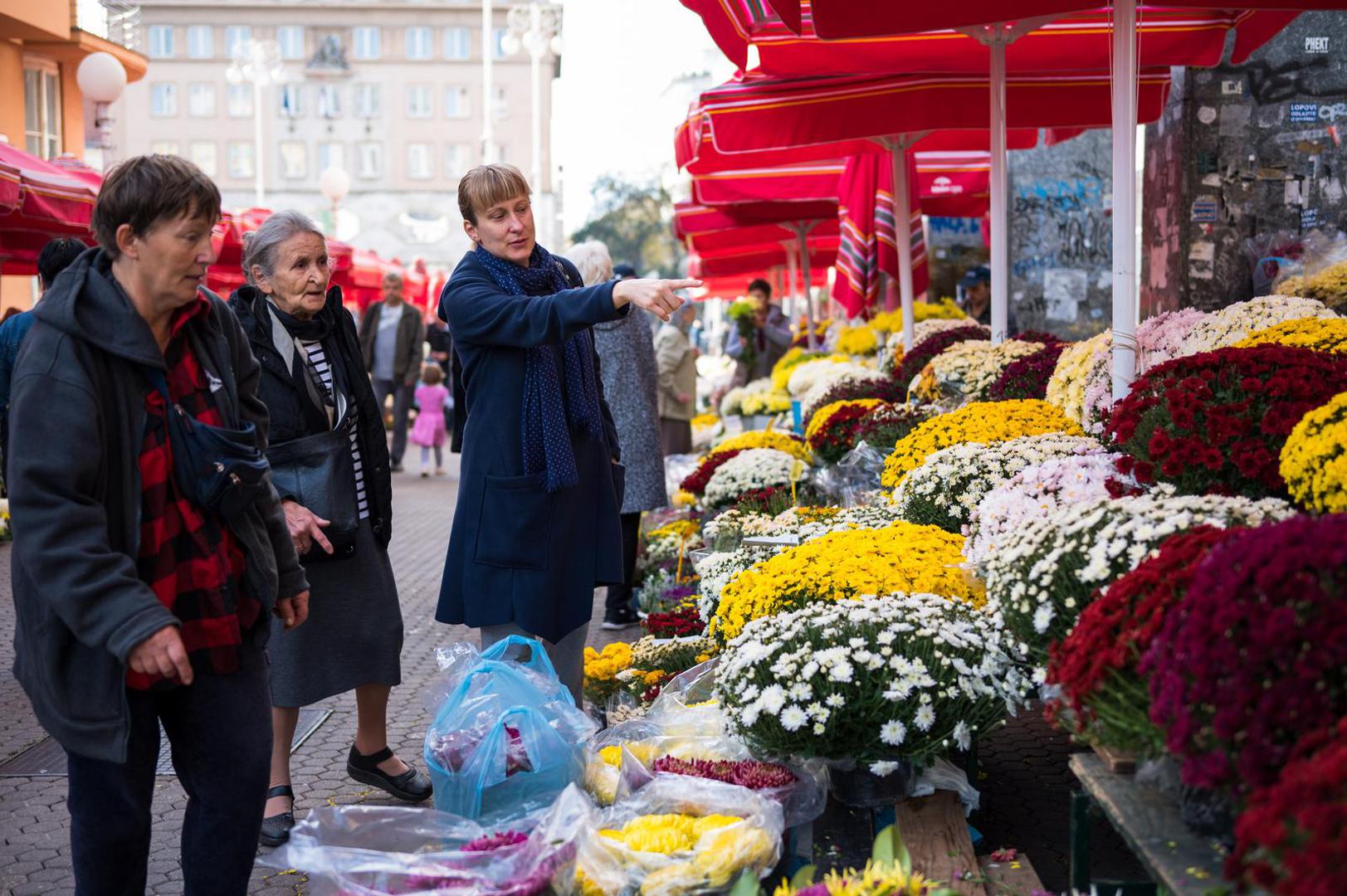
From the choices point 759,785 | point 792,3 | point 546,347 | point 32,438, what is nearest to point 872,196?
point 792,3

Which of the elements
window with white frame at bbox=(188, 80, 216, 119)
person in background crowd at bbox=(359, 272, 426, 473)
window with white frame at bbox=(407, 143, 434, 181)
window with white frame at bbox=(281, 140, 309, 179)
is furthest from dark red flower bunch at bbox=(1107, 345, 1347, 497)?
window with white frame at bbox=(188, 80, 216, 119)

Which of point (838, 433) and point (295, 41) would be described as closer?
point (838, 433)

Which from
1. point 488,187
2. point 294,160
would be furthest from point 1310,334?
point 294,160

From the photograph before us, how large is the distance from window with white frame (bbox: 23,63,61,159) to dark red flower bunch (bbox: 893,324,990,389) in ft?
53.0

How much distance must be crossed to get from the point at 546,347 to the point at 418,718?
7.72ft

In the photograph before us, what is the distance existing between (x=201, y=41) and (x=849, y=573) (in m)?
75.5

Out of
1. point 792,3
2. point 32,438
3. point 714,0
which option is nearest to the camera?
point 32,438

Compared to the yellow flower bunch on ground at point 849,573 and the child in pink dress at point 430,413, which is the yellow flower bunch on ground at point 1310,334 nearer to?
the yellow flower bunch on ground at point 849,573

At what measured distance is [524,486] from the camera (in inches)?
167

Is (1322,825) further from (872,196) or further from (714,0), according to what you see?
(872,196)

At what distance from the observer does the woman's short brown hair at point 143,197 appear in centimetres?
287

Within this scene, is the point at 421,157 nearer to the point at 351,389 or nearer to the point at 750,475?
the point at 750,475

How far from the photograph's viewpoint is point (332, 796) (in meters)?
4.85

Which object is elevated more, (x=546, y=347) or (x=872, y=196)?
(x=872, y=196)
